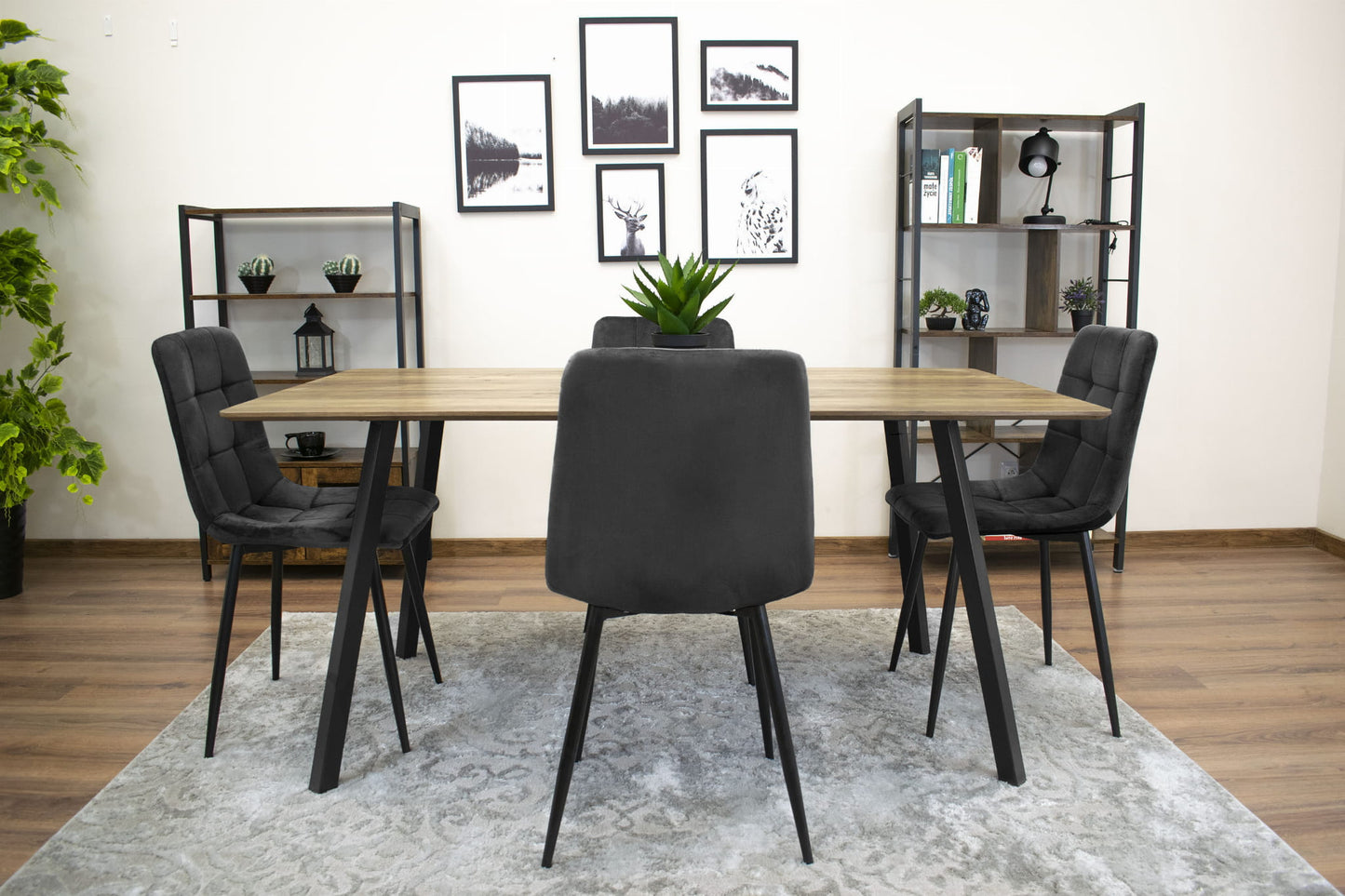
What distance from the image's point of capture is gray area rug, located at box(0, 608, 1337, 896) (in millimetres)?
1832

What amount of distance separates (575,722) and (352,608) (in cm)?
62

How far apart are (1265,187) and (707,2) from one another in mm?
2332

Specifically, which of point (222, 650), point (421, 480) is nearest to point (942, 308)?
point (421, 480)

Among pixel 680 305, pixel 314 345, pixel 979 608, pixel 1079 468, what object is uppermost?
pixel 680 305

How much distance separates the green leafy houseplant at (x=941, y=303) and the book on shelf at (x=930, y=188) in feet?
0.89

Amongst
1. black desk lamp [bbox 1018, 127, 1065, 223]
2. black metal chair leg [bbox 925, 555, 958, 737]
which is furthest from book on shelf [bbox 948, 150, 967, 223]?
black metal chair leg [bbox 925, 555, 958, 737]

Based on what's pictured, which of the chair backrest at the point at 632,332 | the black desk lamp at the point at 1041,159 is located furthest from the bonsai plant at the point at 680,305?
the black desk lamp at the point at 1041,159

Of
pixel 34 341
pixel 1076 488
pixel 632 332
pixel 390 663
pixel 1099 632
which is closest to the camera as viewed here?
pixel 390 663

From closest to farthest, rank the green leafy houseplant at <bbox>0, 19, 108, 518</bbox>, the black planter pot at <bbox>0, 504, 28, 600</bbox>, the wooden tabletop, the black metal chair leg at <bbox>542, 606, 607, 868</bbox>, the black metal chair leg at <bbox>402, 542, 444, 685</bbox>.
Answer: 1. the black metal chair leg at <bbox>542, 606, 607, 868</bbox>
2. the wooden tabletop
3. the black metal chair leg at <bbox>402, 542, 444, 685</bbox>
4. the green leafy houseplant at <bbox>0, 19, 108, 518</bbox>
5. the black planter pot at <bbox>0, 504, 28, 600</bbox>

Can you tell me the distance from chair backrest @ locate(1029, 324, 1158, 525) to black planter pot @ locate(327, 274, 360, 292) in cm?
255

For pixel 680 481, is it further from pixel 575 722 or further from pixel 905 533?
pixel 905 533

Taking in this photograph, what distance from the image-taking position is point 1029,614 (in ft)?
11.0

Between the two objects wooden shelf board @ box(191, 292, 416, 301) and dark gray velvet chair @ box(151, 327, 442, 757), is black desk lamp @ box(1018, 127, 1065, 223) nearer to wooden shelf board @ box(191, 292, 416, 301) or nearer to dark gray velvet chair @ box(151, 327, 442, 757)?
wooden shelf board @ box(191, 292, 416, 301)

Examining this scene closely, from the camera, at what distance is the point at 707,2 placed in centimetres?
393
